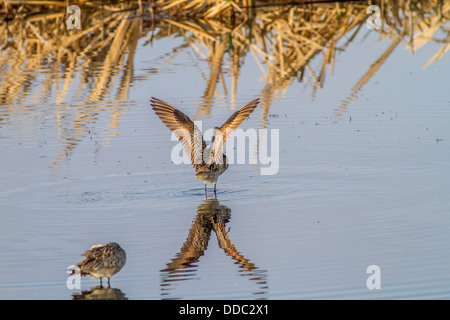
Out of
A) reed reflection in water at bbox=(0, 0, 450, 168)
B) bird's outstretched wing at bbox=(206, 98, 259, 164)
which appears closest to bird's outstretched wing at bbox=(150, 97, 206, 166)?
bird's outstretched wing at bbox=(206, 98, 259, 164)

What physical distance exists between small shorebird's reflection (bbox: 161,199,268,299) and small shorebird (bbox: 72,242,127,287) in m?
0.38

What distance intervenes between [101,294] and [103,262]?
0.81 ft

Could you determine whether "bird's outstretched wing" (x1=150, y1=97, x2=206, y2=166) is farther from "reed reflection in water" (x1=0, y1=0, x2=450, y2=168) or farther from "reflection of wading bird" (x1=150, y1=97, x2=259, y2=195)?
"reed reflection in water" (x1=0, y1=0, x2=450, y2=168)

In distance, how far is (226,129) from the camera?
891 cm

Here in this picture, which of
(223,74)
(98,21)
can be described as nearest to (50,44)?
(98,21)

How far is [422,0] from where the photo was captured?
1962 cm

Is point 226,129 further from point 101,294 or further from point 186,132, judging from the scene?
point 101,294

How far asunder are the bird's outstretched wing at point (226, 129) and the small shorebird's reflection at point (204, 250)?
54cm

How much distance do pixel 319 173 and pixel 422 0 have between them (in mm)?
11375

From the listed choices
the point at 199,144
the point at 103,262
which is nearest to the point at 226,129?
the point at 199,144

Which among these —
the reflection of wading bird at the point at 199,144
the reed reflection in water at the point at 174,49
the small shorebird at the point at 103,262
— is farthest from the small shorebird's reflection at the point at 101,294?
the reed reflection in water at the point at 174,49

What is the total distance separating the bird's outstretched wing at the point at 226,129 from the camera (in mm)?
8883

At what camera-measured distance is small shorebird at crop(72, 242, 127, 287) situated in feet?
20.5
